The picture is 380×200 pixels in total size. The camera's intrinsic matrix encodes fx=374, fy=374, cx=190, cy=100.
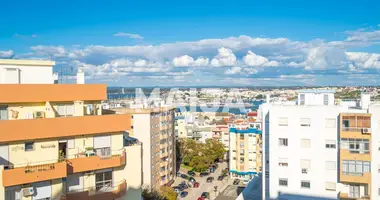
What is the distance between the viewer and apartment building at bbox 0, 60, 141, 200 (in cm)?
959

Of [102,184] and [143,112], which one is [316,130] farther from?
[143,112]

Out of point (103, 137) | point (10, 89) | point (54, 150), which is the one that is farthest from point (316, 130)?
point (10, 89)

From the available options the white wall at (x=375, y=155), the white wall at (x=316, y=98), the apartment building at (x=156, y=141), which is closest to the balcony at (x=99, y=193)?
the white wall at (x=375, y=155)

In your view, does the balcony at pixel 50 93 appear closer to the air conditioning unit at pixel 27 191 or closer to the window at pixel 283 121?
the air conditioning unit at pixel 27 191

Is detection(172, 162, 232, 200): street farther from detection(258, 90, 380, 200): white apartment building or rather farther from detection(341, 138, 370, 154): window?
detection(341, 138, 370, 154): window

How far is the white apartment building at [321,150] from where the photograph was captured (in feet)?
52.0

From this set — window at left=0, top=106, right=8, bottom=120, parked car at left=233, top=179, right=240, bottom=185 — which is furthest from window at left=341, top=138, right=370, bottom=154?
parked car at left=233, top=179, right=240, bottom=185

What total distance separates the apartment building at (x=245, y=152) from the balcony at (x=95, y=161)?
39.1m

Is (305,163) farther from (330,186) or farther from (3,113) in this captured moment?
(3,113)

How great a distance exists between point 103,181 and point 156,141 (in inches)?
1167

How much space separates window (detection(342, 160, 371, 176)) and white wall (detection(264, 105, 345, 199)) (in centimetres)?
53

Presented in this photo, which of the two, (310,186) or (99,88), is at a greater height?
(99,88)

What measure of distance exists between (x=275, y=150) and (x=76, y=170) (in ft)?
33.2

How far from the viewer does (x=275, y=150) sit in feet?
57.7
